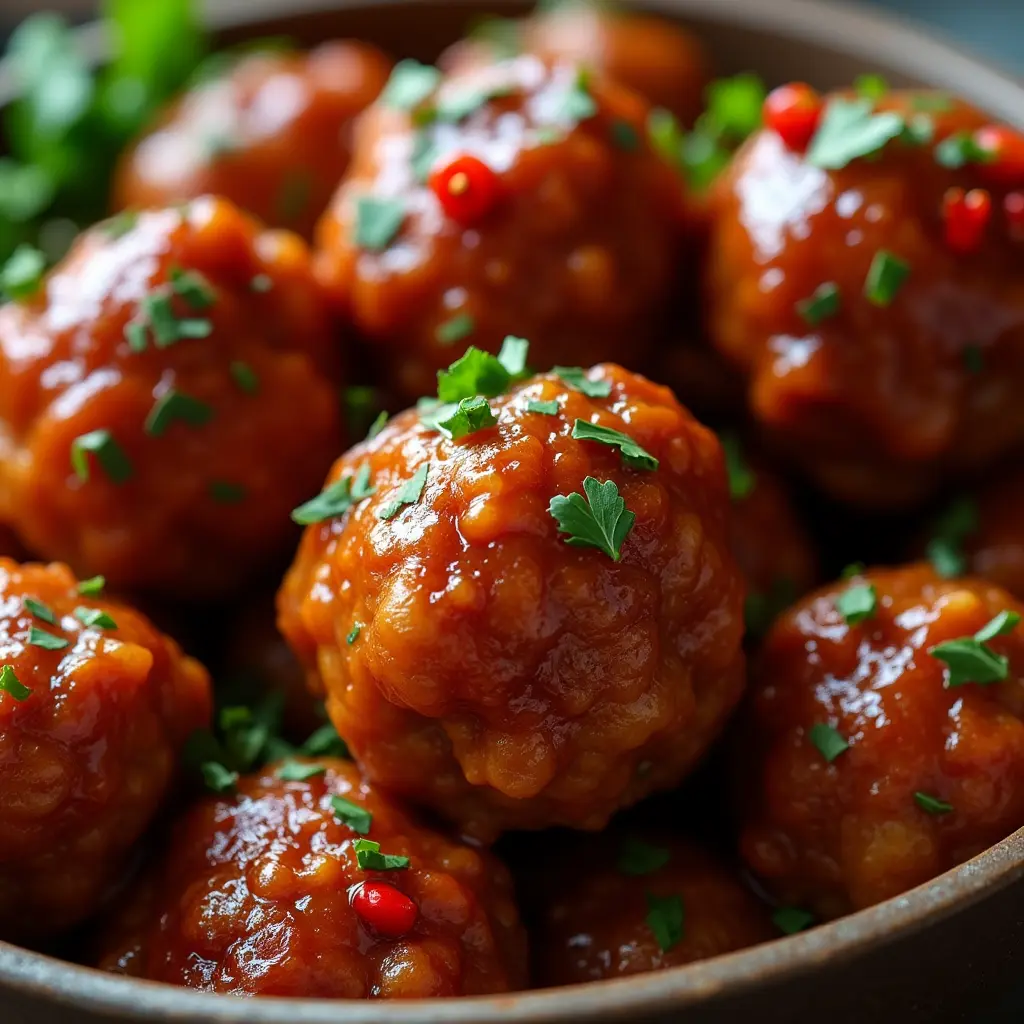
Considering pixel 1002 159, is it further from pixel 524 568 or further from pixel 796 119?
pixel 524 568

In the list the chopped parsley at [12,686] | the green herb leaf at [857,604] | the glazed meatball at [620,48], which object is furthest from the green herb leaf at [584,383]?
the glazed meatball at [620,48]

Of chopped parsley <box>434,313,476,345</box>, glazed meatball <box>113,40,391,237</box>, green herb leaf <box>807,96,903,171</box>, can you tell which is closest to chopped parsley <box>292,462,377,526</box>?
chopped parsley <box>434,313,476,345</box>

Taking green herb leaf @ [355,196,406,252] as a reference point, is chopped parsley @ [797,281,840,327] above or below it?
below

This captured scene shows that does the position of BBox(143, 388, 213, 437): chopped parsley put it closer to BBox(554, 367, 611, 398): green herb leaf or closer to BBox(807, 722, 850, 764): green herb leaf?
BBox(554, 367, 611, 398): green herb leaf

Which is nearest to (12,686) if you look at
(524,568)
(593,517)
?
(524,568)

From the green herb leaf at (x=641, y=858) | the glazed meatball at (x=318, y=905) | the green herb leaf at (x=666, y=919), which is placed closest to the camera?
the glazed meatball at (x=318, y=905)

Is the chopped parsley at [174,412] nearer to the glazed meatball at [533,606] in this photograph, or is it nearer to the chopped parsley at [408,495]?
the glazed meatball at [533,606]
